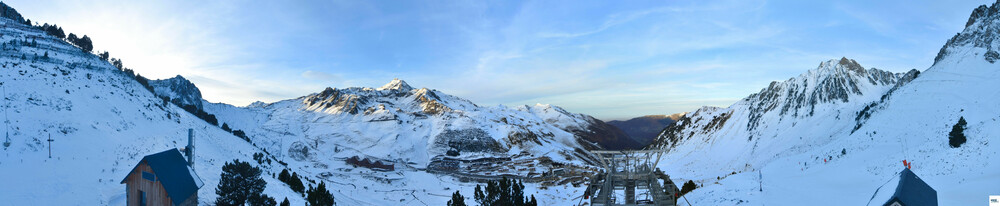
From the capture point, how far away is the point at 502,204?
34000 millimetres

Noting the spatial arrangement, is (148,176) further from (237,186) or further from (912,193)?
(912,193)

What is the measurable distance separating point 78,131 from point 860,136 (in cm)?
7423

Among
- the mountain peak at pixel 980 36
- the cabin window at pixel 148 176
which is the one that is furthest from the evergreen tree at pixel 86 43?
the mountain peak at pixel 980 36

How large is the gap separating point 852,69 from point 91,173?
332 ft

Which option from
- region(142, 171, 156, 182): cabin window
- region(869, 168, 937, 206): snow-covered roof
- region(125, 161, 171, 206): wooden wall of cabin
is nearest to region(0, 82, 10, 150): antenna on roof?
region(125, 161, 171, 206): wooden wall of cabin

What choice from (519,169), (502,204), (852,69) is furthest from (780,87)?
(502,204)

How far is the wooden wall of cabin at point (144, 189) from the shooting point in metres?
21.8

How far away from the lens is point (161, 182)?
21469mm

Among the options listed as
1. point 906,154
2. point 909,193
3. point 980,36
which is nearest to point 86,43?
point 909,193

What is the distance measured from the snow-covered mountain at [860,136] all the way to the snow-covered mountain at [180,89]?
140603 mm

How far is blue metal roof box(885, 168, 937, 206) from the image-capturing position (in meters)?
13.1

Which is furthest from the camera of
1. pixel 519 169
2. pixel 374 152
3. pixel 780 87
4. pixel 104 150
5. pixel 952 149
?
pixel 374 152

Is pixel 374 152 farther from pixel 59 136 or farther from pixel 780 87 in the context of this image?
pixel 780 87

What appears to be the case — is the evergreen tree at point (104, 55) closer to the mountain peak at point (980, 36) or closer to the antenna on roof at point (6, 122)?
the antenna on roof at point (6, 122)
